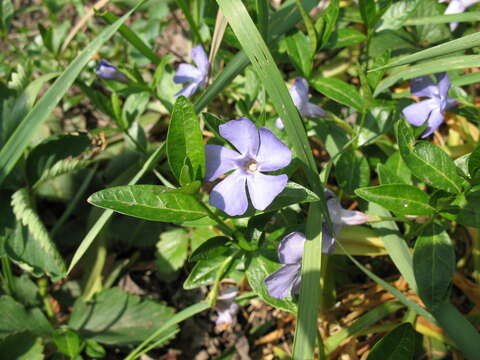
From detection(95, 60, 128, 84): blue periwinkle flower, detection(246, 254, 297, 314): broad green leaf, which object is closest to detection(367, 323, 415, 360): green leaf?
detection(246, 254, 297, 314): broad green leaf

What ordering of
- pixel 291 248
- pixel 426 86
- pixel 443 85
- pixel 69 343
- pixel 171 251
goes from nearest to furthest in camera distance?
pixel 291 248 → pixel 443 85 → pixel 426 86 → pixel 69 343 → pixel 171 251

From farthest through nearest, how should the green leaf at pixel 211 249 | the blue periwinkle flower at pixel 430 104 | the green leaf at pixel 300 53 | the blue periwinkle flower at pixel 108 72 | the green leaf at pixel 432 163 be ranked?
the blue periwinkle flower at pixel 108 72, the green leaf at pixel 300 53, the blue periwinkle flower at pixel 430 104, the green leaf at pixel 211 249, the green leaf at pixel 432 163

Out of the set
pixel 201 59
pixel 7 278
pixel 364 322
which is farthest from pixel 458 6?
pixel 7 278

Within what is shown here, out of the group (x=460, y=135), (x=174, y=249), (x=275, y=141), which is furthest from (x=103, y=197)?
(x=460, y=135)

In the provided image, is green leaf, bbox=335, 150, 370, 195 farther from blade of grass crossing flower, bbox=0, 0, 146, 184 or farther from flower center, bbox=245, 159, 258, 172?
blade of grass crossing flower, bbox=0, 0, 146, 184

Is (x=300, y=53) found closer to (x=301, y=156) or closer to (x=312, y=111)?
(x=312, y=111)

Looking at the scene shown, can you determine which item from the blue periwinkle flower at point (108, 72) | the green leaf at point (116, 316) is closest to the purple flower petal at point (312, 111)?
the blue periwinkle flower at point (108, 72)

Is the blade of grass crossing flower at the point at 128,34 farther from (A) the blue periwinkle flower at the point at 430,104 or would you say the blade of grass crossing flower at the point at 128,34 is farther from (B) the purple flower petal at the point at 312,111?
(A) the blue periwinkle flower at the point at 430,104
